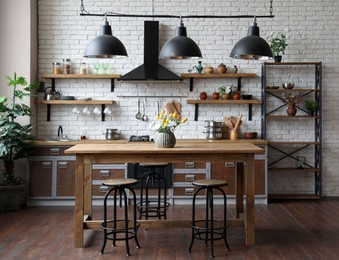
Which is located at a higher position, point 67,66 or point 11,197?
point 67,66

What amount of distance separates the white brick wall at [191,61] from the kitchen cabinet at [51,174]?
2.19 feet

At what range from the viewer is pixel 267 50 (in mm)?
4980

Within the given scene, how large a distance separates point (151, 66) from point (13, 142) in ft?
7.63

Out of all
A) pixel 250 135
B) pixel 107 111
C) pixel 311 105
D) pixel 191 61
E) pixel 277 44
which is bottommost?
pixel 250 135

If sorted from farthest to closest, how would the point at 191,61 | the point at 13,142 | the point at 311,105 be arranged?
the point at 191,61 < the point at 311,105 < the point at 13,142

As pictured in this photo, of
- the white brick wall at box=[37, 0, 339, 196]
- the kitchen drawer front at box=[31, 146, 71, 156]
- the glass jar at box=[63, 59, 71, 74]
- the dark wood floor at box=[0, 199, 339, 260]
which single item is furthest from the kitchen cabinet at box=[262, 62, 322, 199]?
the kitchen drawer front at box=[31, 146, 71, 156]

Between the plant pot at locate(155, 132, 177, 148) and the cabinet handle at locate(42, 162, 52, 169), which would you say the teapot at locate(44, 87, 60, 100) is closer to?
the cabinet handle at locate(42, 162, 52, 169)

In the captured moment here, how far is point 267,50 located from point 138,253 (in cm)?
253

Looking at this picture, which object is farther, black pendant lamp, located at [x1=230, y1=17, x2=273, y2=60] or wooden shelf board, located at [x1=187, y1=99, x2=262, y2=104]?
wooden shelf board, located at [x1=187, y1=99, x2=262, y2=104]

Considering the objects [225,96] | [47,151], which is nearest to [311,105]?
[225,96]

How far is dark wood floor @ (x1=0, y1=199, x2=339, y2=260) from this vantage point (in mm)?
4516

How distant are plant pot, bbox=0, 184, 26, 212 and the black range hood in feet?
7.23

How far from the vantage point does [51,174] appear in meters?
6.77

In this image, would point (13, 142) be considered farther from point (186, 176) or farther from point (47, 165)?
point (186, 176)
